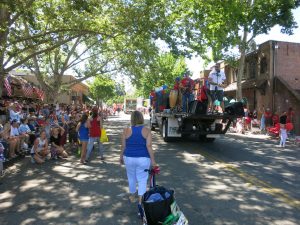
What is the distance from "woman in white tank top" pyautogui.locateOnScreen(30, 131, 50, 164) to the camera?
36.8 ft

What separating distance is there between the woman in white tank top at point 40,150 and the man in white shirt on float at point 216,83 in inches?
242

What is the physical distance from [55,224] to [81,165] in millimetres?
5385

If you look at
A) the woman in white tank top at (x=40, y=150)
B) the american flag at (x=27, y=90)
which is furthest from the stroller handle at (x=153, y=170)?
the american flag at (x=27, y=90)

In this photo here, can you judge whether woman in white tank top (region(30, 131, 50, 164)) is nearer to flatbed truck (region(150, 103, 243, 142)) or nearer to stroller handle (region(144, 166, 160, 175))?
flatbed truck (region(150, 103, 243, 142))

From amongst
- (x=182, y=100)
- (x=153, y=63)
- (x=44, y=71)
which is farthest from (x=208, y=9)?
(x=44, y=71)

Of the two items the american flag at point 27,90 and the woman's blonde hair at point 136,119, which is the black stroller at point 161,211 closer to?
the woman's blonde hair at point 136,119

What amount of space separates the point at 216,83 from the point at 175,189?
6.91m

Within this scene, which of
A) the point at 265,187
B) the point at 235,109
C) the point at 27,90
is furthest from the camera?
the point at 27,90

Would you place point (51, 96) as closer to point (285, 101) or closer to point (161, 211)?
point (285, 101)

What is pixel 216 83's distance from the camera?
13.7 meters

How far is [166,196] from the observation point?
15.3ft

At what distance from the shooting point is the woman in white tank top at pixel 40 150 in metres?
11.2

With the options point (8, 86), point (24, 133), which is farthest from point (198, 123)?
point (8, 86)

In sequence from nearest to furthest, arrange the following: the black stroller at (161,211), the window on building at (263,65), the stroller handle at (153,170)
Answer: the black stroller at (161,211) < the stroller handle at (153,170) < the window on building at (263,65)
